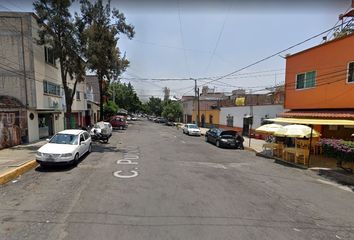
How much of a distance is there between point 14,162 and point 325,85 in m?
18.2

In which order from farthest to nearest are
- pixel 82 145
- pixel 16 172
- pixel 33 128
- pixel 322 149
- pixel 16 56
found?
1. pixel 33 128
2. pixel 16 56
3. pixel 322 149
4. pixel 82 145
5. pixel 16 172

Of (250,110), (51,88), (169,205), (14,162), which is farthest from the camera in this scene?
(250,110)

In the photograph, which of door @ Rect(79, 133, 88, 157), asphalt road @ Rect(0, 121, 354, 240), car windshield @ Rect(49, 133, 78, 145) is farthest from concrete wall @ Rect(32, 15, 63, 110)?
asphalt road @ Rect(0, 121, 354, 240)

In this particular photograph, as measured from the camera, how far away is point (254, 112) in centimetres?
2697

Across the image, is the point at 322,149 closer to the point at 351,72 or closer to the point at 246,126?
the point at 351,72

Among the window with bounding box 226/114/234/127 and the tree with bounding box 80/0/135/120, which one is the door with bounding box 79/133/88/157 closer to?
the tree with bounding box 80/0/135/120

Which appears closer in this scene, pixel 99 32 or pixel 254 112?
pixel 99 32

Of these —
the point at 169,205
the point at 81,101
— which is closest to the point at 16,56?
the point at 81,101

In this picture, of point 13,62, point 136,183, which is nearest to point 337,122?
point 136,183

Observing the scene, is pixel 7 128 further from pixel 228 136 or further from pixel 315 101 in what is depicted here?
pixel 315 101

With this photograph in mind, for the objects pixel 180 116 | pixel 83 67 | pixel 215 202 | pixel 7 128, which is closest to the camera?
pixel 215 202

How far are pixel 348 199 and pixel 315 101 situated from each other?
1019cm

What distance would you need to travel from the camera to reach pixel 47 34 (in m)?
17.4

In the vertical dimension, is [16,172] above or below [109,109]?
below
